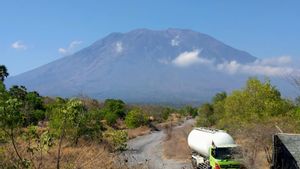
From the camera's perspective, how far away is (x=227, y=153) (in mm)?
31203

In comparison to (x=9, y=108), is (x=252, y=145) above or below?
below

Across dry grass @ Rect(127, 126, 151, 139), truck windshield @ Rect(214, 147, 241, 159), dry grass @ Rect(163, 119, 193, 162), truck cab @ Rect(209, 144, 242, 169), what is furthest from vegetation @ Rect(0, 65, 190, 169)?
truck windshield @ Rect(214, 147, 241, 159)

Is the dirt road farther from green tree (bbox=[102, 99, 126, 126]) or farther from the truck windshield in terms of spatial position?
green tree (bbox=[102, 99, 126, 126])

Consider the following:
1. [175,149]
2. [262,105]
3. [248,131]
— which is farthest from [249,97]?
[248,131]

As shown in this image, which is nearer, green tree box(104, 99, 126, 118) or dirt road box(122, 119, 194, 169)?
dirt road box(122, 119, 194, 169)

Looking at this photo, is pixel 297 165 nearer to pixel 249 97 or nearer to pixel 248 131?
pixel 248 131

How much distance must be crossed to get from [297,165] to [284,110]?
2358 cm

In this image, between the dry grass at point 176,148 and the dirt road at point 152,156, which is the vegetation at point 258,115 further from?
the dirt road at point 152,156

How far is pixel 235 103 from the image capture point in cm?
4659

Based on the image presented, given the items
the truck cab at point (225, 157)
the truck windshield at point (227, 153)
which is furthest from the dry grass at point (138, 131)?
the truck windshield at point (227, 153)

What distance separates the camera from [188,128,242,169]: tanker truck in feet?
99.2

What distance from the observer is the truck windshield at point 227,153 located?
30.7 meters

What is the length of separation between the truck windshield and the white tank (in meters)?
1.05

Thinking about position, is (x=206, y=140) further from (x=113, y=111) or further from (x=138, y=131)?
(x=113, y=111)
